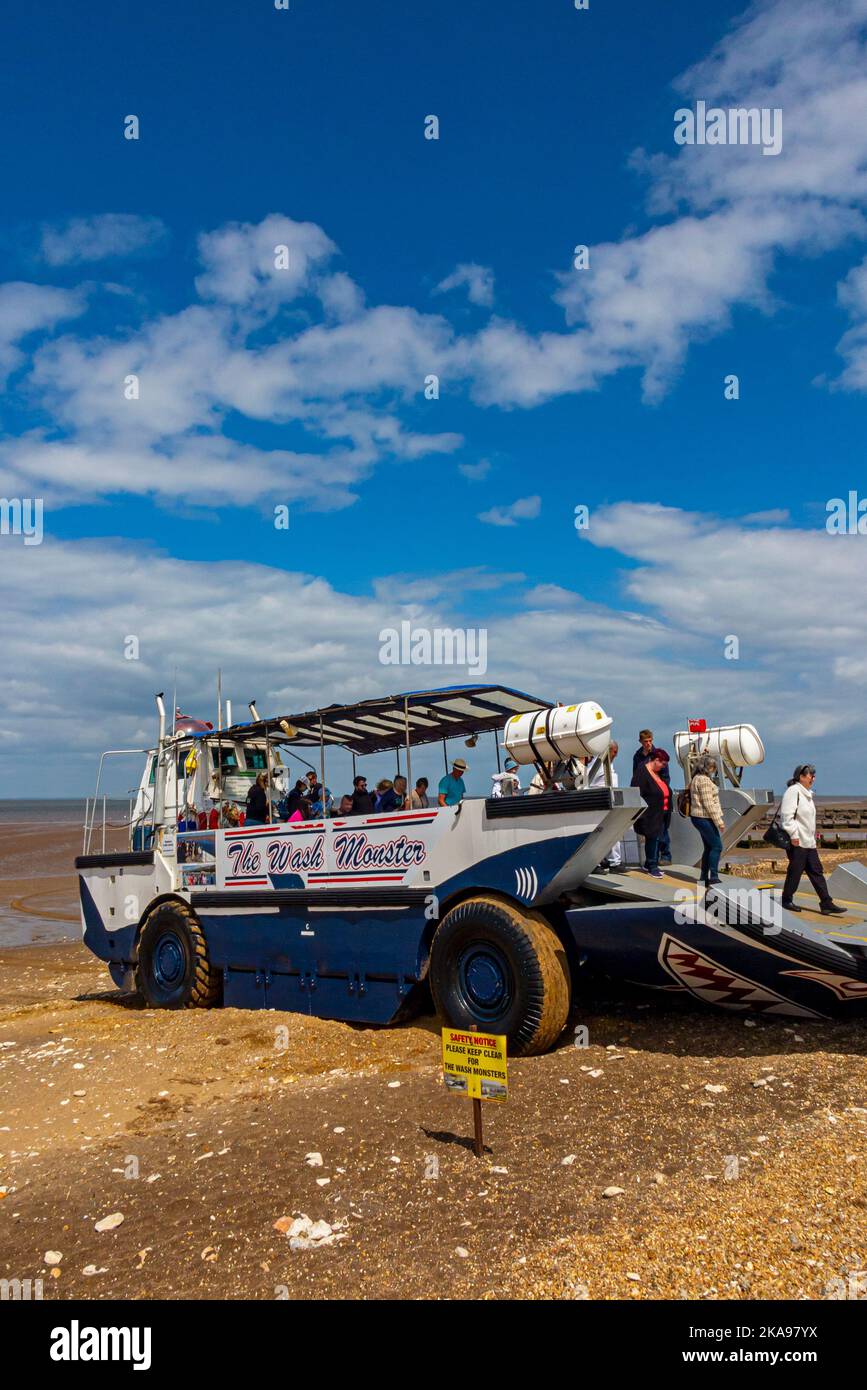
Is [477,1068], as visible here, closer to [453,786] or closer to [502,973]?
[502,973]

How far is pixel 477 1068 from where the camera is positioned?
6.02 metres

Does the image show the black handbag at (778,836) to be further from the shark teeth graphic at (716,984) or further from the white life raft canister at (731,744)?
the shark teeth graphic at (716,984)

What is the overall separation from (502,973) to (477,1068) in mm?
2305

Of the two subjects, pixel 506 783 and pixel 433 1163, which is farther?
pixel 506 783

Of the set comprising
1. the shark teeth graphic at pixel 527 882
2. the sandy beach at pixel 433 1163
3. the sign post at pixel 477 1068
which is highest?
the shark teeth graphic at pixel 527 882

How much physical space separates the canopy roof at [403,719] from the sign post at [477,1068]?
12.0 feet

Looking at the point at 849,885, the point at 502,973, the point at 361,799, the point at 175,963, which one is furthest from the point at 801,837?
the point at 175,963

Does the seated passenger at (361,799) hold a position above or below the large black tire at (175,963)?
above

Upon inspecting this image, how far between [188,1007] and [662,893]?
634 cm

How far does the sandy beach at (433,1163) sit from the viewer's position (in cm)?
455

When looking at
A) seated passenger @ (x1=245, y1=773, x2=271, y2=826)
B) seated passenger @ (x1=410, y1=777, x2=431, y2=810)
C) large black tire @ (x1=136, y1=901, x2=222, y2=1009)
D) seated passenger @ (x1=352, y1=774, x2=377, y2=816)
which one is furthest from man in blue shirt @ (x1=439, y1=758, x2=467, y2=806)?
large black tire @ (x1=136, y1=901, x2=222, y2=1009)

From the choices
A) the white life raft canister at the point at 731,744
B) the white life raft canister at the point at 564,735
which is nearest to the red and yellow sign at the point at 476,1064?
the white life raft canister at the point at 564,735

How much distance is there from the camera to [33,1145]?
722 cm
